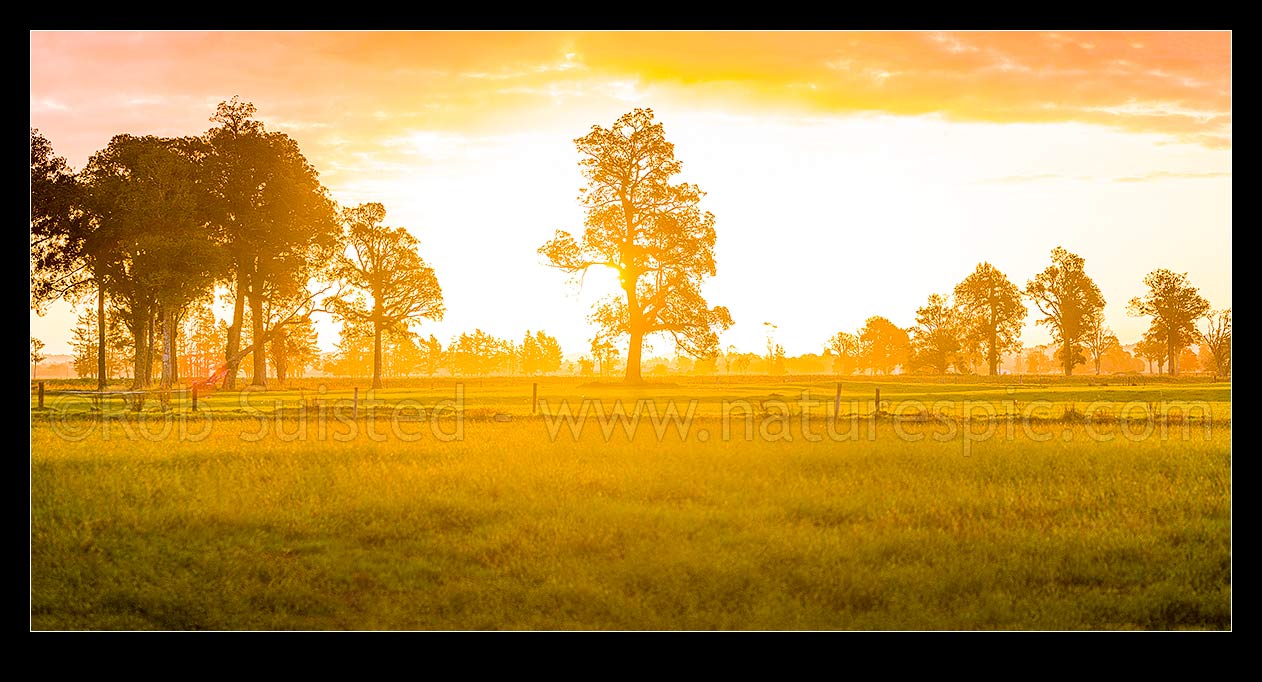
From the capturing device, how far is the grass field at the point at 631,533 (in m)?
11.4

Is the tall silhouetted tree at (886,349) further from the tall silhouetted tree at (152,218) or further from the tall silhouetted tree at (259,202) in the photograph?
the tall silhouetted tree at (152,218)

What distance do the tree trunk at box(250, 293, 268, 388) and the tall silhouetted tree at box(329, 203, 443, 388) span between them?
9.09 m

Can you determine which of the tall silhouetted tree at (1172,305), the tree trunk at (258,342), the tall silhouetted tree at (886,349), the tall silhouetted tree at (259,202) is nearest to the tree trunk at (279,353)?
the tree trunk at (258,342)

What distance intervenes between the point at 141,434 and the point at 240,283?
1683cm

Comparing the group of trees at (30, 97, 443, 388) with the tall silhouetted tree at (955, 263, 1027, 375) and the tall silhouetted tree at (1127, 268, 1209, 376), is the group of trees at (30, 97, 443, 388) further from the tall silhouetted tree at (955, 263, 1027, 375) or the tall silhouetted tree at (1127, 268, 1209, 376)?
the tall silhouetted tree at (1127, 268, 1209, 376)

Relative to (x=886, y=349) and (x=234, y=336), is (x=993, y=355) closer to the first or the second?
(x=886, y=349)

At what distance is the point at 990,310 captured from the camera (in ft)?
83.6

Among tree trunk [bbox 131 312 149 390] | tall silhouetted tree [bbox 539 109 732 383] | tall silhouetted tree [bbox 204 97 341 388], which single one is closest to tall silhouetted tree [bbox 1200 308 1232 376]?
tall silhouetted tree [bbox 539 109 732 383]

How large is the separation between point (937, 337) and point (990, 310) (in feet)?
18.1

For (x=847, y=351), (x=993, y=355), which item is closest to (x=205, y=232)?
(x=847, y=351)

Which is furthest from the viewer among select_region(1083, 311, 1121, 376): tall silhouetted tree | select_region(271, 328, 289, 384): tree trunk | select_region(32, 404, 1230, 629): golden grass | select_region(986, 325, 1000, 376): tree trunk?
select_region(271, 328, 289, 384): tree trunk

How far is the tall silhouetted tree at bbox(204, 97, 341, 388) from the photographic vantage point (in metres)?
38.1

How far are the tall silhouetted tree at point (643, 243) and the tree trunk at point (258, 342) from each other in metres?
17.6
